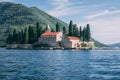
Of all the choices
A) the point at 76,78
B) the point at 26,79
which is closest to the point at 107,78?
the point at 76,78

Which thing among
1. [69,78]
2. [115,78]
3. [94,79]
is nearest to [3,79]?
[69,78]

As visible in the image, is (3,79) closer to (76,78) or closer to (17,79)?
(17,79)

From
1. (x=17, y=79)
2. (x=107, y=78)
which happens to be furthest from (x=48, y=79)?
(x=107, y=78)

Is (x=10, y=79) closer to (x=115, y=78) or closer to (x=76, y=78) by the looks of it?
(x=76, y=78)

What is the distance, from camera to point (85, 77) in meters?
48.3

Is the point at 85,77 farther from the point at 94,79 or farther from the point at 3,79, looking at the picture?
the point at 3,79

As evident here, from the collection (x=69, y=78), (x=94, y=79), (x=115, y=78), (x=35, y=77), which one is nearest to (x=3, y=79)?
(x=35, y=77)

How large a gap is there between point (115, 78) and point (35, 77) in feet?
35.5

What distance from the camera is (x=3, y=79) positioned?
44.8m

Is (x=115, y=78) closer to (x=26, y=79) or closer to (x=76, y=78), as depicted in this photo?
(x=76, y=78)

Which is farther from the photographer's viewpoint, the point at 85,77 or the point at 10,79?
the point at 85,77

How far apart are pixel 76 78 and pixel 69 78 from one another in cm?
93

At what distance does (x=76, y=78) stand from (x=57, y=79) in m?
2.74

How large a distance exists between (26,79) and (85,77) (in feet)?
27.6
